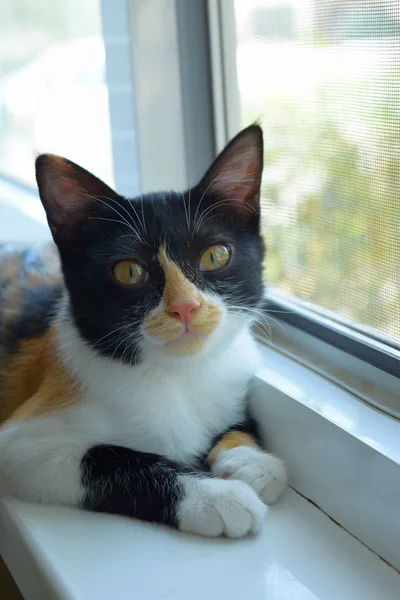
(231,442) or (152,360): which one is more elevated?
(152,360)

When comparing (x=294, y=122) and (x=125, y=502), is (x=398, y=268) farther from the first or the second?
(x=125, y=502)

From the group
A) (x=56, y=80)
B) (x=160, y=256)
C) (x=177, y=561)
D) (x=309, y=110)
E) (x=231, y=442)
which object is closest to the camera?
(x=177, y=561)

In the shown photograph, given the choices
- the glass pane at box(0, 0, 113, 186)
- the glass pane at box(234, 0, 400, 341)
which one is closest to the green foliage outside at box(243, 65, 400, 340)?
the glass pane at box(234, 0, 400, 341)

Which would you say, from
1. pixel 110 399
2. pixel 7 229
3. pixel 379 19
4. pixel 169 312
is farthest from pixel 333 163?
pixel 7 229

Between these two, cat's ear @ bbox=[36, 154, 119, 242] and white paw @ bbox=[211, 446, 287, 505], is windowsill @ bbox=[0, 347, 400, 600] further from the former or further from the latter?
cat's ear @ bbox=[36, 154, 119, 242]

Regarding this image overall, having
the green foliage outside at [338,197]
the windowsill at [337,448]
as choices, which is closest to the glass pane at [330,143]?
the green foliage outside at [338,197]

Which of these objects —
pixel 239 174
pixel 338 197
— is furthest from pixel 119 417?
pixel 338 197

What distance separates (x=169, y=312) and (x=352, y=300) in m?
0.40

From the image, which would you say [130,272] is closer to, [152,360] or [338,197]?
[152,360]

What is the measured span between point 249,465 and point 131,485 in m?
0.19

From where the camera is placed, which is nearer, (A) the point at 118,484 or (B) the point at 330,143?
(A) the point at 118,484

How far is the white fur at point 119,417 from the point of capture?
0.97 meters

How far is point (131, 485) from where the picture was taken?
0.94 metres

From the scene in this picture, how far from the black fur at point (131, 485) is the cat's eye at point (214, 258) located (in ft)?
0.95
